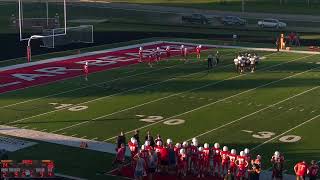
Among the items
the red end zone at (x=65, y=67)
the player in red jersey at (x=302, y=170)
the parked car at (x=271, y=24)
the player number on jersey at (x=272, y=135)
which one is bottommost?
the player number on jersey at (x=272, y=135)

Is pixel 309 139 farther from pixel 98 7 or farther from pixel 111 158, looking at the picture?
pixel 98 7

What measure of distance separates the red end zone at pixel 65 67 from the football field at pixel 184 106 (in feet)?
0.95

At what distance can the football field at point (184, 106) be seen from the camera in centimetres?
2184

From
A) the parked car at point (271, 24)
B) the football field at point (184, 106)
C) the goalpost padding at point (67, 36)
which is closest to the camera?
the football field at point (184, 106)

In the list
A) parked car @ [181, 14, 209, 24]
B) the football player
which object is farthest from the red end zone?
parked car @ [181, 14, 209, 24]

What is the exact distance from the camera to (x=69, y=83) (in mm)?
30516

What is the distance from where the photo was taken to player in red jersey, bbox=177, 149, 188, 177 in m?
17.3

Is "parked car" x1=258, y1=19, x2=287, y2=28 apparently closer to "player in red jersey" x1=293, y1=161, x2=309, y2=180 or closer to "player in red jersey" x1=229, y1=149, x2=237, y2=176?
"player in red jersey" x1=229, y1=149, x2=237, y2=176

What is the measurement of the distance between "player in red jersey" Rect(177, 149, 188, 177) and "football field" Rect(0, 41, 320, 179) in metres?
2.67

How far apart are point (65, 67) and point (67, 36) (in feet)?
34.9

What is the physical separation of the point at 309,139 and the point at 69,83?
12972 millimetres

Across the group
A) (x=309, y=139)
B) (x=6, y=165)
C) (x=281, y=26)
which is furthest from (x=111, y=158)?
(x=281, y=26)

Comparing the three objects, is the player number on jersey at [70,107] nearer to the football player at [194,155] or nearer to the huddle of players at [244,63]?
the football player at [194,155]

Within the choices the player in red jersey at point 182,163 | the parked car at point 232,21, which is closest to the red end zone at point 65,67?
the player in red jersey at point 182,163
